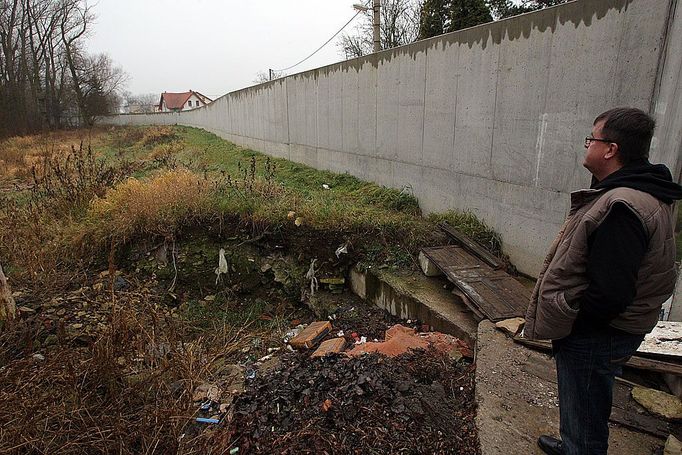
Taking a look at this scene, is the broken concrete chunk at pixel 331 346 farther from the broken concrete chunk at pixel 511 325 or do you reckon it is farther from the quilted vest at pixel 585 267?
the quilted vest at pixel 585 267

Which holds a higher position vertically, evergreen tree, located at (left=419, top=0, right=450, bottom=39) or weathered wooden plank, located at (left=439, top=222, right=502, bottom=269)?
evergreen tree, located at (left=419, top=0, right=450, bottom=39)

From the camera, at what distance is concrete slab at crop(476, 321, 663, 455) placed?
6.81ft

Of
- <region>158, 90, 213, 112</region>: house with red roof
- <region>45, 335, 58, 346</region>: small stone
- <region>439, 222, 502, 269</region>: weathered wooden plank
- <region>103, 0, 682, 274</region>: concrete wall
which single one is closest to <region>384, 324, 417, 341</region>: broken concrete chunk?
<region>439, 222, 502, 269</region>: weathered wooden plank

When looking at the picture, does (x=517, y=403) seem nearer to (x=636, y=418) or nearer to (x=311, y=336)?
(x=636, y=418)

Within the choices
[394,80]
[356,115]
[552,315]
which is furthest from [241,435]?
[356,115]

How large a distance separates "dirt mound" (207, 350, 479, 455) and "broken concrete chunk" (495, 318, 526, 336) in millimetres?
445

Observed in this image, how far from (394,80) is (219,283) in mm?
4216

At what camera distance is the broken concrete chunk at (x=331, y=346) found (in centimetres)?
353

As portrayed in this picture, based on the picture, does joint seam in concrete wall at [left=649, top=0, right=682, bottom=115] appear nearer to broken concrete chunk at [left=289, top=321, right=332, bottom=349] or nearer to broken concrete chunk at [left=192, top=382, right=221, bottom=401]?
broken concrete chunk at [left=289, top=321, right=332, bottom=349]

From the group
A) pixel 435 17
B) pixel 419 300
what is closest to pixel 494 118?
pixel 419 300

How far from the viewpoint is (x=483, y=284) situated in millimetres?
3752

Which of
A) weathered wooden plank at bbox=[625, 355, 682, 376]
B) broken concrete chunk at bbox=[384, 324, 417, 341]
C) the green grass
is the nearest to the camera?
weathered wooden plank at bbox=[625, 355, 682, 376]

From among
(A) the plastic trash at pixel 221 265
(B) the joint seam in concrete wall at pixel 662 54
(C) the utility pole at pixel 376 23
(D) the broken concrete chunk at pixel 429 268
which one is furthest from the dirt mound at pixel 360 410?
(C) the utility pole at pixel 376 23

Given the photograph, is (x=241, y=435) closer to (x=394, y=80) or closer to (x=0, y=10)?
(x=394, y=80)
